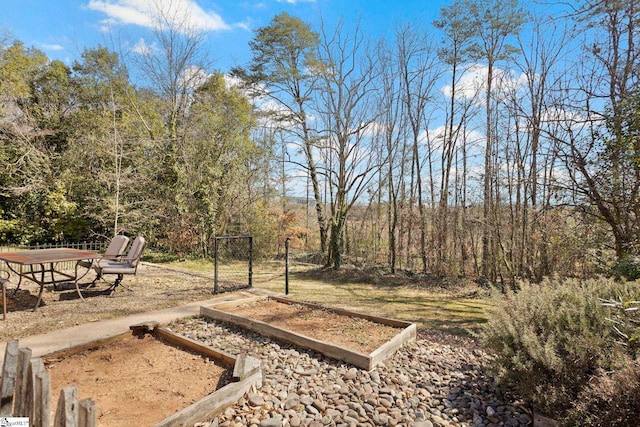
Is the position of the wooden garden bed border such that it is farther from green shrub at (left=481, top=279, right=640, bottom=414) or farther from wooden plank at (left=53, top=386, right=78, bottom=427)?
green shrub at (left=481, top=279, right=640, bottom=414)

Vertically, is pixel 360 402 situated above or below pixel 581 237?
below

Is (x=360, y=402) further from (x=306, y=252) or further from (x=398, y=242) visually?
(x=306, y=252)

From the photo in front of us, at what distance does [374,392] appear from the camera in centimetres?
238

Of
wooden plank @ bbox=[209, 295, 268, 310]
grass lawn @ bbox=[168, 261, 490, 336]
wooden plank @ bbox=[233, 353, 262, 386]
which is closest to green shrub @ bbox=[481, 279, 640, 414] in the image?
grass lawn @ bbox=[168, 261, 490, 336]

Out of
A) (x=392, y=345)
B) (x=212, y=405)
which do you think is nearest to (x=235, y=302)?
(x=392, y=345)

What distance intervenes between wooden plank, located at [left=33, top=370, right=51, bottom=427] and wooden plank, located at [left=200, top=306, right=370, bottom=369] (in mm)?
2077

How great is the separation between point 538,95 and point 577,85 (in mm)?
1204

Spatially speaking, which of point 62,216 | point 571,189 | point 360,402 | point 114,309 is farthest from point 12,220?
point 571,189

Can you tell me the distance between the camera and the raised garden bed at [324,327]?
9.56 feet

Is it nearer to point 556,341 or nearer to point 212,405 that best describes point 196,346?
point 212,405

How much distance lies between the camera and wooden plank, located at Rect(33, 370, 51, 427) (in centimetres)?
127

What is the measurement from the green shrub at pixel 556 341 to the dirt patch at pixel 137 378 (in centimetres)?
213

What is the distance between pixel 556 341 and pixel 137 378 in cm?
308

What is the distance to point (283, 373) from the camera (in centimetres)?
263
